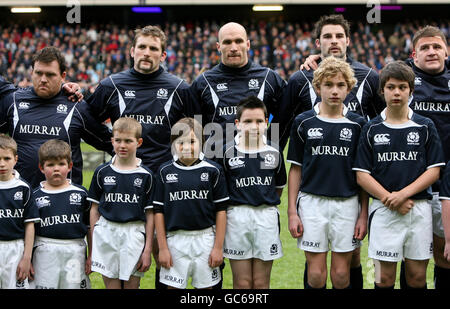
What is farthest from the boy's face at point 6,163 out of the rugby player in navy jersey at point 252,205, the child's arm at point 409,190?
the child's arm at point 409,190

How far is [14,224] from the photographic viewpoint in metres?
3.98

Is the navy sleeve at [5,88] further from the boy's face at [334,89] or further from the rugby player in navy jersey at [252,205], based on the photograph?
the boy's face at [334,89]

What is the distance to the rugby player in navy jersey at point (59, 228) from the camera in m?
4.05

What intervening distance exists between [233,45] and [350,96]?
3.60ft

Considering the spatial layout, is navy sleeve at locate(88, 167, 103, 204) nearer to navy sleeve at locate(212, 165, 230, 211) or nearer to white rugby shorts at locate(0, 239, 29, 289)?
white rugby shorts at locate(0, 239, 29, 289)

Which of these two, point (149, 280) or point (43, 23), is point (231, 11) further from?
point (149, 280)

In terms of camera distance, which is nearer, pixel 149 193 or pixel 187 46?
pixel 149 193

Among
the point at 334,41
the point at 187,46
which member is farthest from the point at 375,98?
the point at 187,46

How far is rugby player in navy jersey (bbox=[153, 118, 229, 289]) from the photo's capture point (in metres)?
3.98

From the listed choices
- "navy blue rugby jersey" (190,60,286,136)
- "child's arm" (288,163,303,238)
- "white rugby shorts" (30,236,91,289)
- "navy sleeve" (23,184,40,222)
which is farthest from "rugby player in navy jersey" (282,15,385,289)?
"navy sleeve" (23,184,40,222)

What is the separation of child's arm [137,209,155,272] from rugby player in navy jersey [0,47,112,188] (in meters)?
0.90

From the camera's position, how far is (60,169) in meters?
4.13

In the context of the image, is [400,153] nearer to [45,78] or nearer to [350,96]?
[350,96]
